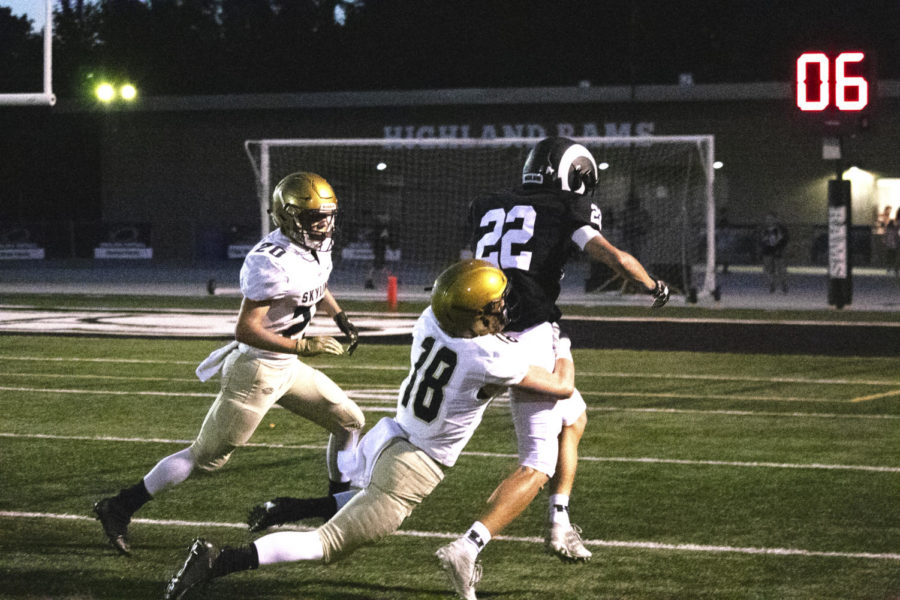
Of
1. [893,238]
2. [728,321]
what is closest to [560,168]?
[728,321]

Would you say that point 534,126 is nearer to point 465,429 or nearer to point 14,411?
point 14,411

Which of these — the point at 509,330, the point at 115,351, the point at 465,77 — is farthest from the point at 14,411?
the point at 465,77

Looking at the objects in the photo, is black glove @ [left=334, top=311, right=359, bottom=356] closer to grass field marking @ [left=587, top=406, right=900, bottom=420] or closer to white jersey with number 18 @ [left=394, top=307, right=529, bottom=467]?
white jersey with number 18 @ [left=394, top=307, right=529, bottom=467]

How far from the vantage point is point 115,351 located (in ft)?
47.0

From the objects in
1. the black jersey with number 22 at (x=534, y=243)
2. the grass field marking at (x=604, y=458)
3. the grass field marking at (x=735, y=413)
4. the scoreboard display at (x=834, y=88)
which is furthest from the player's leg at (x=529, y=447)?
the scoreboard display at (x=834, y=88)

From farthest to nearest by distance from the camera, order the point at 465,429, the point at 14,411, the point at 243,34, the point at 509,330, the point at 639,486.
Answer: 1. the point at 243,34
2. the point at 14,411
3. the point at 639,486
4. the point at 509,330
5. the point at 465,429

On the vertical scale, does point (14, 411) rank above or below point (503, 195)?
below

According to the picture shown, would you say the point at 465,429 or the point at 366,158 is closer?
the point at 465,429

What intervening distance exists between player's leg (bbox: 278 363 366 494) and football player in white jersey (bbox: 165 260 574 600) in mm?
1204

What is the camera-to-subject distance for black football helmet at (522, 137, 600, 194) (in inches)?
222

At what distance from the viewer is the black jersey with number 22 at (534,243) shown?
548cm

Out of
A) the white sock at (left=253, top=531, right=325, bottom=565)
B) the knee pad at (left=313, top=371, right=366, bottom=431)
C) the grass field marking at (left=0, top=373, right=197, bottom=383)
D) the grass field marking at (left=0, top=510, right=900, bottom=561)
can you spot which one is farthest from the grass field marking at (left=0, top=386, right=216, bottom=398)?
the white sock at (left=253, top=531, right=325, bottom=565)

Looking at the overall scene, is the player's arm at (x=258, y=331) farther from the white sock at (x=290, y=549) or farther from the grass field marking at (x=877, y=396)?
the grass field marking at (x=877, y=396)

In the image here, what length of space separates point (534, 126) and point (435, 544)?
3326 centimetres
